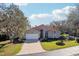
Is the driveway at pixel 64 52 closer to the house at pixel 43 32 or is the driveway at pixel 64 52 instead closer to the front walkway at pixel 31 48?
the front walkway at pixel 31 48

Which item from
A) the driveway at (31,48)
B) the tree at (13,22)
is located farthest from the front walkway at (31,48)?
the tree at (13,22)

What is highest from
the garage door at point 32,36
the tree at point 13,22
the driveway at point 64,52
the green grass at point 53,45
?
the tree at point 13,22

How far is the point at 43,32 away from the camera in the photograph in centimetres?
2167

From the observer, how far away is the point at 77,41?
71.0 feet

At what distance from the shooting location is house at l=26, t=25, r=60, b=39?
21.7 metres

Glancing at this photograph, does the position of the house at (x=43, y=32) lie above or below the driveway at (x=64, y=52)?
above

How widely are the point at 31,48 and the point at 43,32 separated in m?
0.27

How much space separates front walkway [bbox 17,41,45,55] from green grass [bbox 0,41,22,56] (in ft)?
0.21

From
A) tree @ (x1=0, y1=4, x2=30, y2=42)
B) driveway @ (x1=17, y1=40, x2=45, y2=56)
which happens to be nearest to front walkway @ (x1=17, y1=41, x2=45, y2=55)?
driveway @ (x1=17, y1=40, x2=45, y2=56)

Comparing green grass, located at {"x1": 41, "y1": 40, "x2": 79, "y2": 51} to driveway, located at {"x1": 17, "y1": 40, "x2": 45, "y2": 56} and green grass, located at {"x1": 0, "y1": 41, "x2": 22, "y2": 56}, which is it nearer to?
driveway, located at {"x1": 17, "y1": 40, "x2": 45, "y2": 56}

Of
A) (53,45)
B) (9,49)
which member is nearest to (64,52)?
(53,45)

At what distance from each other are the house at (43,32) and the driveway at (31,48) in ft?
0.26

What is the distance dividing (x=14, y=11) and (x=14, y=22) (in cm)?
15

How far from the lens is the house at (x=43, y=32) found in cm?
2166
